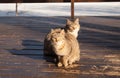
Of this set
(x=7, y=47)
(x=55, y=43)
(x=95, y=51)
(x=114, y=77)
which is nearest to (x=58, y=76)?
(x=55, y=43)

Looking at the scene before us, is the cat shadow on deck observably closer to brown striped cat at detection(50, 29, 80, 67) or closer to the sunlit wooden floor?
the sunlit wooden floor

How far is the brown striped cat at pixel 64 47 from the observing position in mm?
3260

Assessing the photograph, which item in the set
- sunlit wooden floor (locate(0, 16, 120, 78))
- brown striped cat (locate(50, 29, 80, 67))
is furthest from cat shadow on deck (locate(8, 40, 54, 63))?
brown striped cat (locate(50, 29, 80, 67))

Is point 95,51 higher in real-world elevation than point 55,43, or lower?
lower

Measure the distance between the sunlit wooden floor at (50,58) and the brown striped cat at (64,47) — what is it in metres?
0.08

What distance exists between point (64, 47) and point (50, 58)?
0.45 metres

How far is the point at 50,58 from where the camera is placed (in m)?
3.79

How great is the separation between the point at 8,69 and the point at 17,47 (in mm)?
901

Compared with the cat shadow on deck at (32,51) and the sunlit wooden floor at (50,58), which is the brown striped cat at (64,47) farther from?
the cat shadow on deck at (32,51)

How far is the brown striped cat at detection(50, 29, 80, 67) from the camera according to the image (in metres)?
3.26

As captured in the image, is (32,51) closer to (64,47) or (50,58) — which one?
(50,58)

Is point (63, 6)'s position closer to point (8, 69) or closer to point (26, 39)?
point (26, 39)

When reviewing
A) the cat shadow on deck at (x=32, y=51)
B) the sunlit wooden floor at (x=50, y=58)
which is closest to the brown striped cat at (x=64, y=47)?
the sunlit wooden floor at (x=50, y=58)

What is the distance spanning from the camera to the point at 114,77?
10.4 ft
